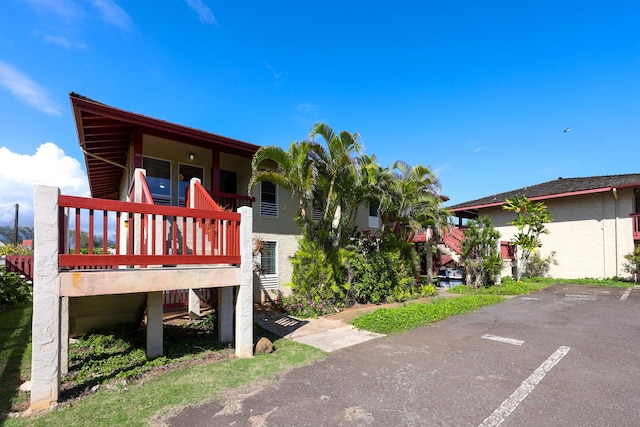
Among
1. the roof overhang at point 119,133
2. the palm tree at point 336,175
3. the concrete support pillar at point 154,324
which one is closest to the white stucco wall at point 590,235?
the palm tree at point 336,175

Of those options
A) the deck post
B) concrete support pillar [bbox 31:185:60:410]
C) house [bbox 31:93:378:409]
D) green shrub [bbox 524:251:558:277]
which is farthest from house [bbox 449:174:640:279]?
concrete support pillar [bbox 31:185:60:410]

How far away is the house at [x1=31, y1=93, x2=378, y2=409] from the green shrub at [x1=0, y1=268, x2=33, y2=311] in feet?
14.7

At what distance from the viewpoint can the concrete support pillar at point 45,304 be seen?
3.77 m

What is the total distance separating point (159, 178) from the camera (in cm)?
1062

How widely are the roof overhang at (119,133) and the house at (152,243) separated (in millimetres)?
27

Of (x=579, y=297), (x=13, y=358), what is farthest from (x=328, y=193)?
(x=579, y=297)

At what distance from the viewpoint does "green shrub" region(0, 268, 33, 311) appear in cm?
1030

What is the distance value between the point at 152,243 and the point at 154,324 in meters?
1.74

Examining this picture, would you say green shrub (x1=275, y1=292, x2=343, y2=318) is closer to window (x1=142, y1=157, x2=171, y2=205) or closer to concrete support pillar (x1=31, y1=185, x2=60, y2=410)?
window (x1=142, y1=157, x2=171, y2=205)

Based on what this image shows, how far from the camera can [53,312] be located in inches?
153

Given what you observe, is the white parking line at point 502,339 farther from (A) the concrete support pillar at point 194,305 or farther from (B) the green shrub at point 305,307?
(A) the concrete support pillar at point 194,305

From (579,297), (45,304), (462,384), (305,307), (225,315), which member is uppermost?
(45,304)

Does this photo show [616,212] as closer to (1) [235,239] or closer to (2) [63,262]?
(1) [235,239]

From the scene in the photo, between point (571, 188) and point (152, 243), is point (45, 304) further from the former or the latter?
point (571, 188)
